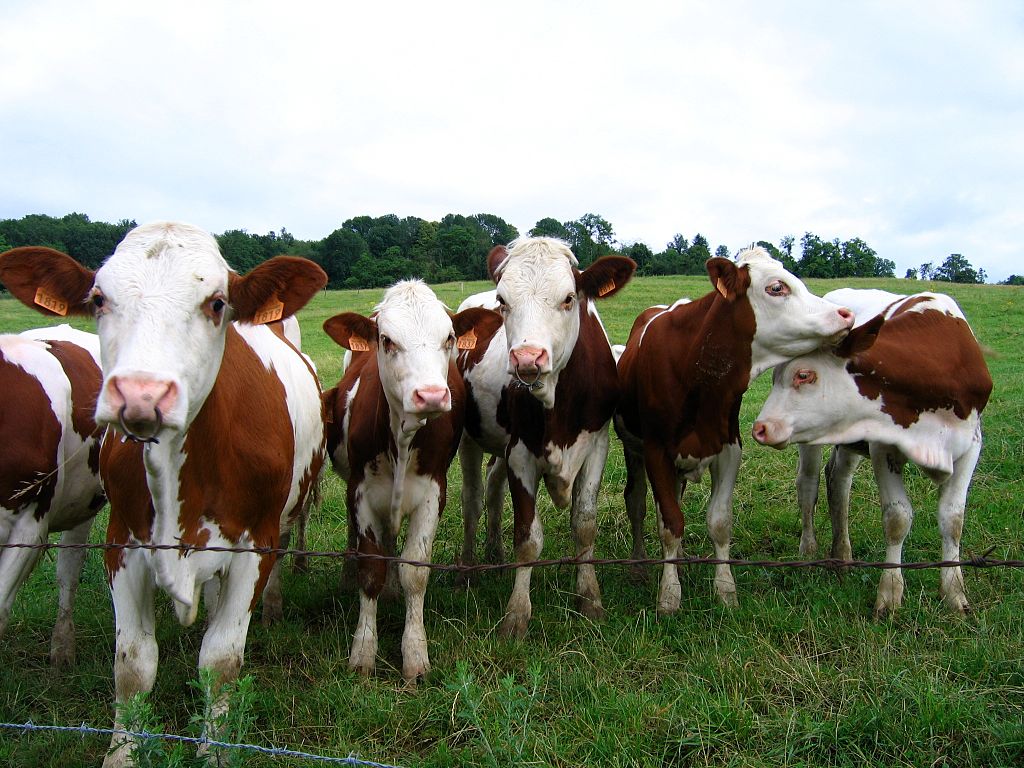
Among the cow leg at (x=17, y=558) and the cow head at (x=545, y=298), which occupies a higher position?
the cow head at (x=545, y=298)

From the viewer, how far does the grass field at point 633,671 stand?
11.7ft

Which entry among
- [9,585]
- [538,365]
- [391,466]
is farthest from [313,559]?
[538,365]

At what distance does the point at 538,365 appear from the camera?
4.60 metres

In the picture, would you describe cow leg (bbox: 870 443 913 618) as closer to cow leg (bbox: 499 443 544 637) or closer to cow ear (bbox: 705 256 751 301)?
cow ear (bbox: 705 256 751 301)

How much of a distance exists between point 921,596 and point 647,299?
953 inches

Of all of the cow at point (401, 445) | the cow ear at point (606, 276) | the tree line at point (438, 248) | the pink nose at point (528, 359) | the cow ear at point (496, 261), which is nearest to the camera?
the pink nose at point (528, 359)

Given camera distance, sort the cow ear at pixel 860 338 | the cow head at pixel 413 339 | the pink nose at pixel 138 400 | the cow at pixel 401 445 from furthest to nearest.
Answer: the cow ear at pixel 860 338 → the cow at pixel 401 445 → the cow head at pixel 413 339 → the pink nose at pixel 138 400

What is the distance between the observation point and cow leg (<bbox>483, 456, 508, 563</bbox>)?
6.88 m

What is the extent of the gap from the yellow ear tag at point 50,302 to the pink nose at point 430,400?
1.73m

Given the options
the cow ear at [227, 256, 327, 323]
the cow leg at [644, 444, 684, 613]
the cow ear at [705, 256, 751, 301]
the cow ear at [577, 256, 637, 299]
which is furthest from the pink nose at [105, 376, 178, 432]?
the cow leg at [644, 444, 684, 613]

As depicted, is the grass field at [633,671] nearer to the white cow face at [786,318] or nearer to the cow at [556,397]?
the cow at [556,397]

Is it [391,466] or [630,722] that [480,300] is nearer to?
[391,466]

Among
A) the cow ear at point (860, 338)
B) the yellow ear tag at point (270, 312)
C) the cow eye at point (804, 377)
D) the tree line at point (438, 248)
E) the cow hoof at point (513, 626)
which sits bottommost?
the cow hoof at point (513, 626)

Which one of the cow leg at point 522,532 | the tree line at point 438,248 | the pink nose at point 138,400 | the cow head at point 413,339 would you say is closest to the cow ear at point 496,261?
the cow head at point 413,339
